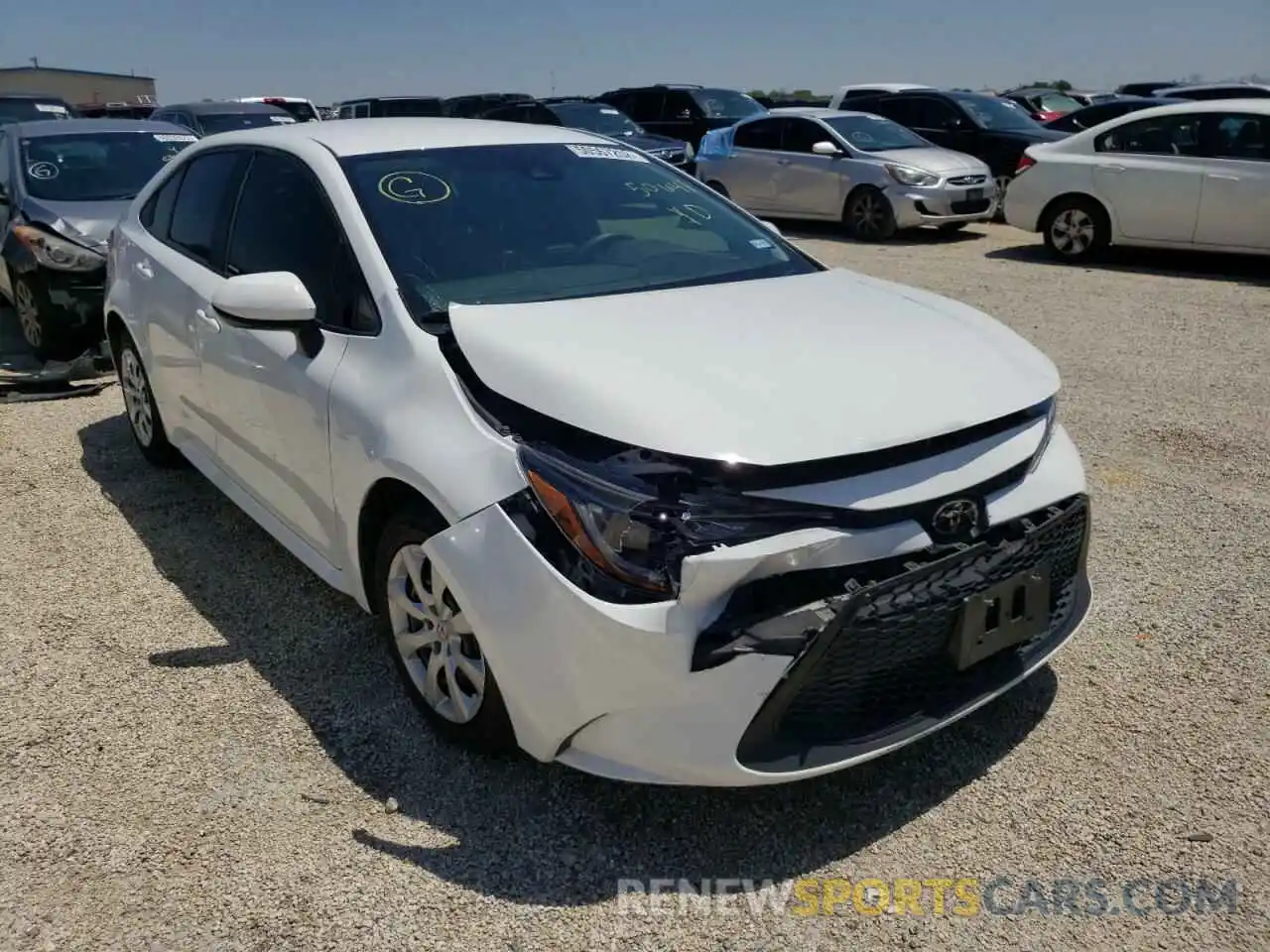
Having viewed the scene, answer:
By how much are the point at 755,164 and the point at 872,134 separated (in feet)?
4.95

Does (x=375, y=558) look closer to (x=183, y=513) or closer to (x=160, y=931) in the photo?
(x=160, y=931)

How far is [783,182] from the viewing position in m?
13.6

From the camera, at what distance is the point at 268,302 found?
3.12m

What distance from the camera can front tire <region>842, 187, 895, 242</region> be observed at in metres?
A: 12.6

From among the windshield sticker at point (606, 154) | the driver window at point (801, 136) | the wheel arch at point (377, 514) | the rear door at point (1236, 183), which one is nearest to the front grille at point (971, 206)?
the driver window at point (801, 136)

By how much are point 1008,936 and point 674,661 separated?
970mm

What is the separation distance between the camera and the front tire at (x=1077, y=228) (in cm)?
1071

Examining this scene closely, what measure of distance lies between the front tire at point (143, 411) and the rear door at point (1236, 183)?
9.21 m

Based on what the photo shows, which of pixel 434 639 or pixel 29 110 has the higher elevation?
pixel 29 110

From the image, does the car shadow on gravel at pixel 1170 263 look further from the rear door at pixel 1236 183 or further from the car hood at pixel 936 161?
the car hood at pixel 936 161

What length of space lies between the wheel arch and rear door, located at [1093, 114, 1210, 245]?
31.1ft

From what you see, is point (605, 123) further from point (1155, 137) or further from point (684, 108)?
point (1155, 137)

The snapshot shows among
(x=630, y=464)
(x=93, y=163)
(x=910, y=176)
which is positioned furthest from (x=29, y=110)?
(x=630, y=464)

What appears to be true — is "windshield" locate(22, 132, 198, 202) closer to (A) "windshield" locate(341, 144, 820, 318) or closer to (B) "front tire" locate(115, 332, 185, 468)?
(B) "front tire" locate(115, 332, 185, 468)
